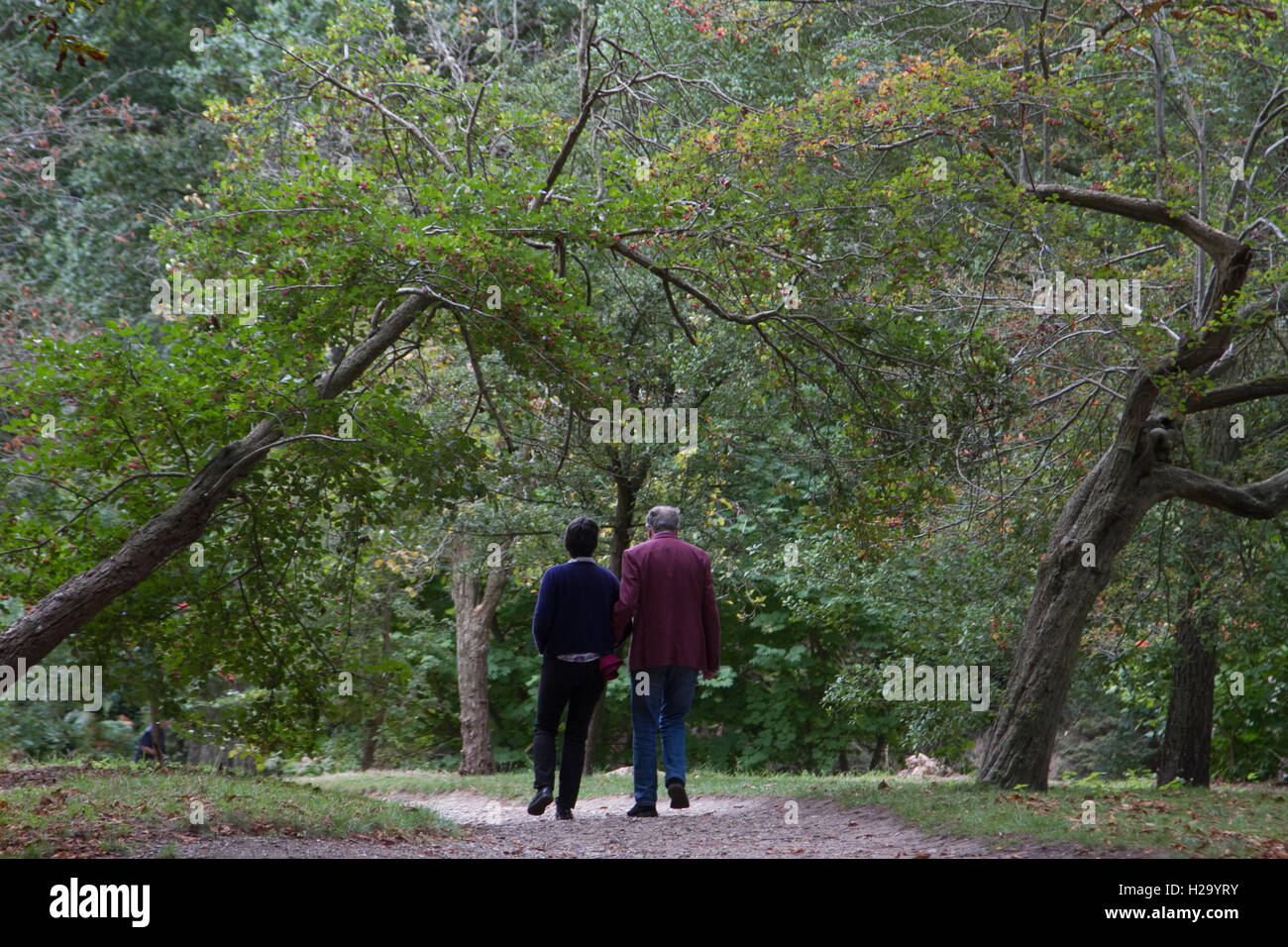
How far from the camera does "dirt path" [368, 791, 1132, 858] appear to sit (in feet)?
20.4

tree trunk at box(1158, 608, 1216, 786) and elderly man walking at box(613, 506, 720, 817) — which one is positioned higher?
elderly man walking at box(613, 506, 720, 817)

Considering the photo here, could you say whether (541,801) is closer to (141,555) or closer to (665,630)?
(665,630)

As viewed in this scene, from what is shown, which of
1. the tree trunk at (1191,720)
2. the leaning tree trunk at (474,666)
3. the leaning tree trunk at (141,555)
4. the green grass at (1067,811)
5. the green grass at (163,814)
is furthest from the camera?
the leaning tree trunk at (474,666)

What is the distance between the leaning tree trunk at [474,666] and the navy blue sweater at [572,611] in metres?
12.6

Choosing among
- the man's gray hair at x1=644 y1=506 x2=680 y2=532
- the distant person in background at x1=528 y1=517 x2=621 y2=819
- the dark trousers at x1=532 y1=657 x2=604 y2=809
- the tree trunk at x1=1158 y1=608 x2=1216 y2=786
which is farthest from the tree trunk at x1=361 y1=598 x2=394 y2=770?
the tree trunk at x1=1158 y1=608 x2=1216 y2=786

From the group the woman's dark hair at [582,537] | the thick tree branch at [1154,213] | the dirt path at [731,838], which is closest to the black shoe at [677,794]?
the dirt path at [731,838]

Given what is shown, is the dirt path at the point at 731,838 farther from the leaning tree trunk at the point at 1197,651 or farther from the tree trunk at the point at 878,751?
the tree trunk at the point at 878,751

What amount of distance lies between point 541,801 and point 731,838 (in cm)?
139

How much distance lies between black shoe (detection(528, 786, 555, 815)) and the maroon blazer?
114cm

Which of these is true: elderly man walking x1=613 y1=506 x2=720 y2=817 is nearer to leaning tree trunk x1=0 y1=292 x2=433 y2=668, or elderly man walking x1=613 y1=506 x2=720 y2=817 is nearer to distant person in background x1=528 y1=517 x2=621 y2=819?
distant person in background x1=528 y1=517 x2=621 y2=819

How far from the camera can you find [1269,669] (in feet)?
49.3

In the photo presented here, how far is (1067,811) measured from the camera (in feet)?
25.7

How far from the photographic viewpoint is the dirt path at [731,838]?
20.4ft
